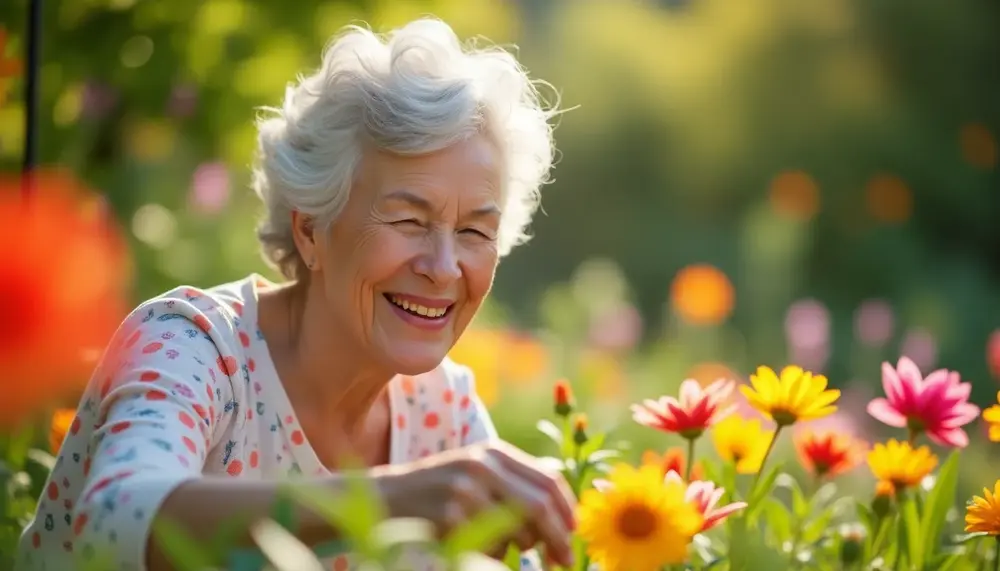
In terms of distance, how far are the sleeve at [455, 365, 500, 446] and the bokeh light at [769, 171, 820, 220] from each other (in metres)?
4.19

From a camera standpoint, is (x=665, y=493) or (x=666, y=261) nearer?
(x=665, y=493)

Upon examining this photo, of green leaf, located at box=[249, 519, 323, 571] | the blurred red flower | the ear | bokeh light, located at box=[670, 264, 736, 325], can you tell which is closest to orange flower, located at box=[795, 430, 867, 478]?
the ear

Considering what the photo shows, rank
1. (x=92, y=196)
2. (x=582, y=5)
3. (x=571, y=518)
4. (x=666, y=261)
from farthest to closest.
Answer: (x=582, y=5) → (x=666, y=261) → (x=92, y=196) → (x=571, y=518)

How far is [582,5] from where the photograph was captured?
7.93 meters

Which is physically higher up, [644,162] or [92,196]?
[644,162]

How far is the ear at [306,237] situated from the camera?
1.92m

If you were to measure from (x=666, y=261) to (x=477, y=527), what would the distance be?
5725 mm

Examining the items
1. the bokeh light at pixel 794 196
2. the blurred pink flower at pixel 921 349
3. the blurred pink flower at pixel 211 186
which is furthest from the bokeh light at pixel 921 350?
the blurred pink flower at pixel 211 186

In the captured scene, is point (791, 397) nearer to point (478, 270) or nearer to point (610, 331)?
point (478, 270)

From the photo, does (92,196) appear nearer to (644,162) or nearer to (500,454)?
(500,454)

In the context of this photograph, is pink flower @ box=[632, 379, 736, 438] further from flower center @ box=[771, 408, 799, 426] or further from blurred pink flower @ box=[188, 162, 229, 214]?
blurred pink flower @ box=[188, 162, 229, 214]

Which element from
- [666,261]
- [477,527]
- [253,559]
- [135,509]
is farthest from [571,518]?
[666,261]

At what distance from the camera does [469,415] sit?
2.18 metres

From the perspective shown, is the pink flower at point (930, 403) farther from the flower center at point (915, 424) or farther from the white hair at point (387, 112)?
the white hair at point (387, 112)
